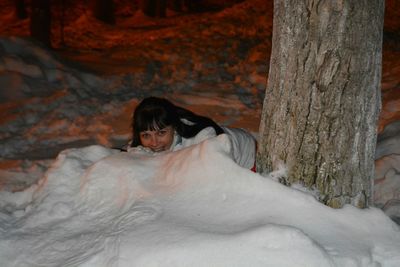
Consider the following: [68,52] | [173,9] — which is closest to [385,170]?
[68,52]

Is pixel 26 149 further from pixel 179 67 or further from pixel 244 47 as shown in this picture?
pixel 244 47

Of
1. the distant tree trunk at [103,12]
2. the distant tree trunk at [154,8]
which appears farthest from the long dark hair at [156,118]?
the distant tree trunk at [154,8]

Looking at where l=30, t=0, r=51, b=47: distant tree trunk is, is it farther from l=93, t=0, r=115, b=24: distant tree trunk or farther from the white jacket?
the white jacket

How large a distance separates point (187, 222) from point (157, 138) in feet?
4.75

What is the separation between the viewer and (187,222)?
2.14 meters

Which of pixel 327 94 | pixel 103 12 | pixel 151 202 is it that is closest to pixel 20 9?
pixel 103 12

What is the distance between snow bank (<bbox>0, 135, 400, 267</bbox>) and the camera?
188 cm

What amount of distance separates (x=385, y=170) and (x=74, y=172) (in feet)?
8.02

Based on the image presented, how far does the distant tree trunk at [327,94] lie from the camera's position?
82.4 inches

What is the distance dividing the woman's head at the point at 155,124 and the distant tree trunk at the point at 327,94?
4.20ft

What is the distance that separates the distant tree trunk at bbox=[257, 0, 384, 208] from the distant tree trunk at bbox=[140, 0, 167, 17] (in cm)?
1332

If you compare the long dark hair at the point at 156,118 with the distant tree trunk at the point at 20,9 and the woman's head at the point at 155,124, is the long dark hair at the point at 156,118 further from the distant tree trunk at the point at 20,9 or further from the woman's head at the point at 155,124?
the distant tree trunk at the point at 20,9

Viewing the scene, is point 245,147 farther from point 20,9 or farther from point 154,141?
point 20,9

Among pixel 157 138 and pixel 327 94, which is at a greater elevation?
pixel 327 94
